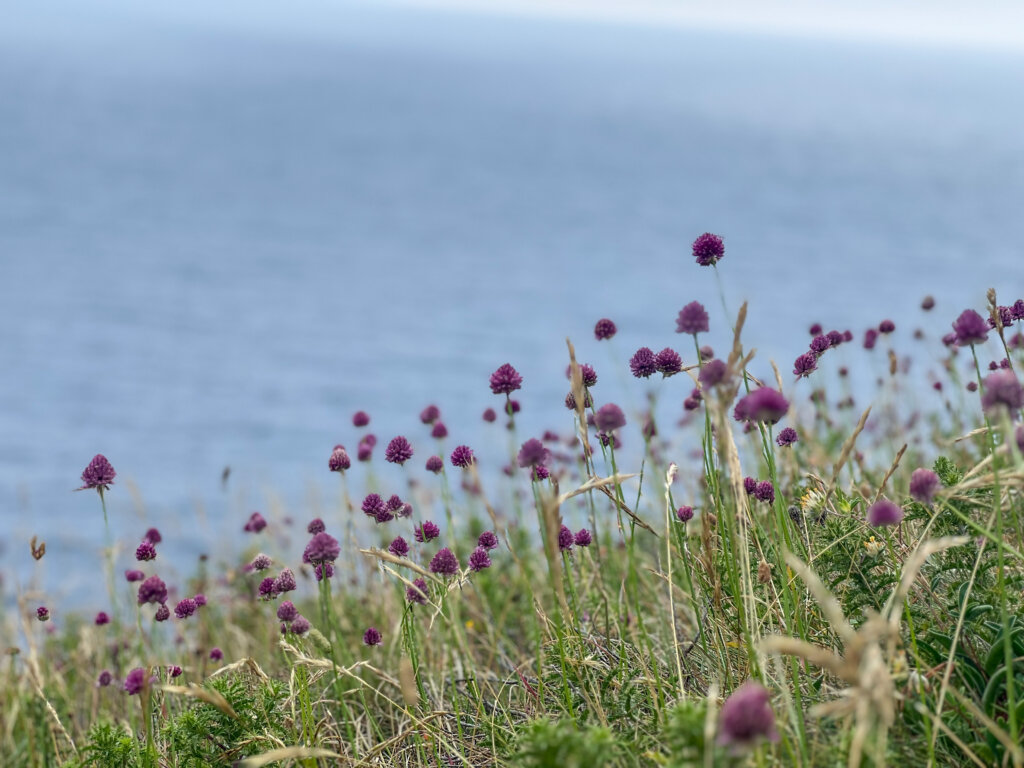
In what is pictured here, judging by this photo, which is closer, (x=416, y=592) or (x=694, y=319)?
(x=694, y=319)

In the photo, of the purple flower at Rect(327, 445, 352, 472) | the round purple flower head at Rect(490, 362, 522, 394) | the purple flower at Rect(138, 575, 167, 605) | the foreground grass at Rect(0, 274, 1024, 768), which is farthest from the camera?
the purple flower at Rect(327, 445, 352, 472)

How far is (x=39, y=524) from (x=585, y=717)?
1387 cm

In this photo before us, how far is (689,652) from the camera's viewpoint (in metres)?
2.95

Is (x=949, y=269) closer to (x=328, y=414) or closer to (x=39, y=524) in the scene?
(x=328, y=414)

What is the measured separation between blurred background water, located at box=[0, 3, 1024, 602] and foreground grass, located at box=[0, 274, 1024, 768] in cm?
88

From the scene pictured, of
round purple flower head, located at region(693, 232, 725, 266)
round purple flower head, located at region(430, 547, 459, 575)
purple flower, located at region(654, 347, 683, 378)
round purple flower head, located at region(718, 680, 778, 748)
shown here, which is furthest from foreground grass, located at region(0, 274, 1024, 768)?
round purple flower head, located at region(693, 232, 725, 266)

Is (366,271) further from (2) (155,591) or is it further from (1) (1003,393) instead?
(1) (1003,393)

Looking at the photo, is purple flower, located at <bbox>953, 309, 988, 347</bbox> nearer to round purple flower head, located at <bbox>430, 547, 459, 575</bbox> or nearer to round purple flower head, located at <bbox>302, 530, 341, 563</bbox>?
round purple flower head, located at <bbox>430, 547, 459, 575</bbox>

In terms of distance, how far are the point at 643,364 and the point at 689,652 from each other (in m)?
0.95

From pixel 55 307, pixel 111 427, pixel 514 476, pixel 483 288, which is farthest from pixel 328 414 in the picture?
pixel 514 476

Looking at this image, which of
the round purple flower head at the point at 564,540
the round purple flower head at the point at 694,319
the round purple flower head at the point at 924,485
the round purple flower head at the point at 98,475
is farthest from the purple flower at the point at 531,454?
the round purple flower head at the point at 98,475

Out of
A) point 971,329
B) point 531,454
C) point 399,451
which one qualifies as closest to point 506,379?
point 531,454

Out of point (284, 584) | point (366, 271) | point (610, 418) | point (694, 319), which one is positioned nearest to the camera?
point (610, 418)

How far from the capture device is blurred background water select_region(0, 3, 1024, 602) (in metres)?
17.0
